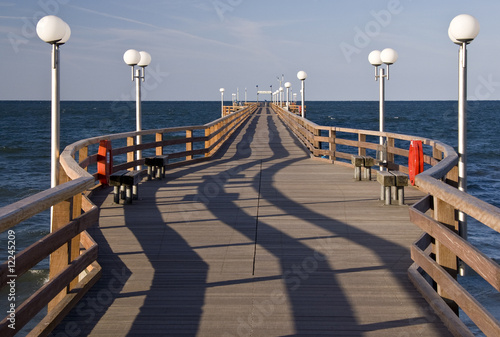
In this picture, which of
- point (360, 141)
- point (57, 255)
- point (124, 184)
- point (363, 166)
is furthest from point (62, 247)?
point (360, 141)

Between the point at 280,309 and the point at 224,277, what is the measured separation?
0.90m

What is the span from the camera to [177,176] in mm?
11852

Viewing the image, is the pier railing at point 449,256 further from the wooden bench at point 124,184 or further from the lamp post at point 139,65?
the lamp post at point 139,65

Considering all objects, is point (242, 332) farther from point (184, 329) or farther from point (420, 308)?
point (420, 308)

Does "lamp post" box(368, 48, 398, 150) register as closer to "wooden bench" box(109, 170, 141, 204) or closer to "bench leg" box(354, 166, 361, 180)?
"bench leg" box(354, 166, 361, 180)

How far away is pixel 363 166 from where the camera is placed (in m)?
11.1

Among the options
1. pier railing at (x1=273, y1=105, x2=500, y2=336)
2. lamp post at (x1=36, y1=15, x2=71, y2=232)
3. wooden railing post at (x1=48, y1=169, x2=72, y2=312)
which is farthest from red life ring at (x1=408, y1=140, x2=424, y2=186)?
wooden railing post at (x1=48, y1=169, x2=72, y2=312)

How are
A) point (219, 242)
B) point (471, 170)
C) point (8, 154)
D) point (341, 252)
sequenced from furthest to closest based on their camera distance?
1. point (8, 154)
2. point (471, 170)
3. point (219, 242)
4. point (341, 252)

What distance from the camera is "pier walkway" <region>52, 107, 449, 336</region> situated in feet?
13.4

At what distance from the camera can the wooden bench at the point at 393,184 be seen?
8320 mm

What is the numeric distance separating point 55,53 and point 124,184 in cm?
208

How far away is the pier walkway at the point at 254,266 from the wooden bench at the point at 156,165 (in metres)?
1.25

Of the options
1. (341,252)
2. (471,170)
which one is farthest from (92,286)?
(471,170)

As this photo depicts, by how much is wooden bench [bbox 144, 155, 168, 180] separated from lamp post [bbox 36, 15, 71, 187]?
3.70 metres
